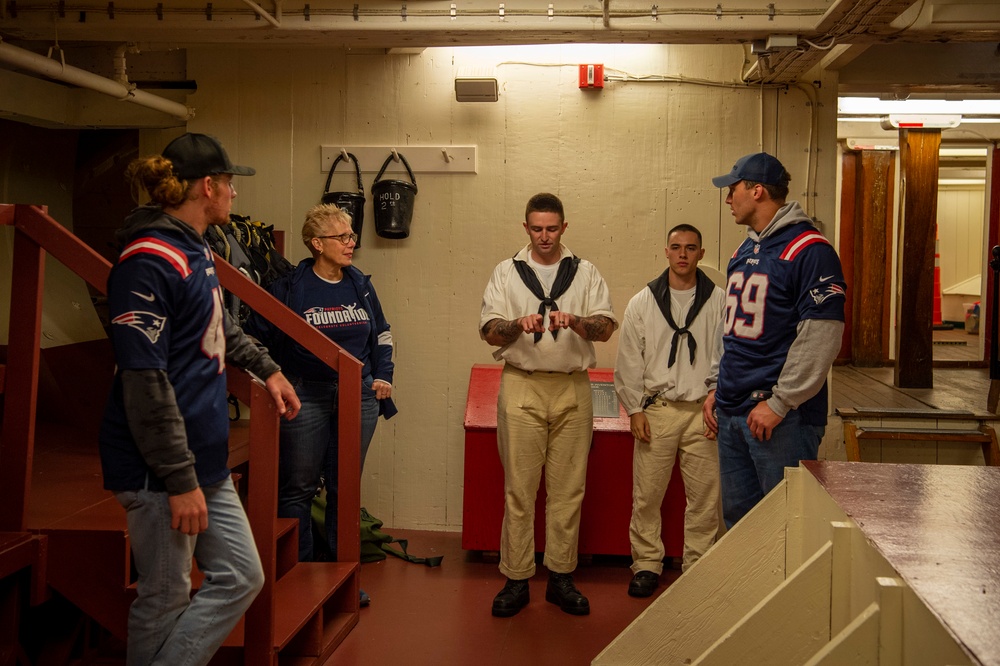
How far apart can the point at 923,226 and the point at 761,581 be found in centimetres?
560

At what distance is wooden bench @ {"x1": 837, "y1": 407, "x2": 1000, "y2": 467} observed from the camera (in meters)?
5.20

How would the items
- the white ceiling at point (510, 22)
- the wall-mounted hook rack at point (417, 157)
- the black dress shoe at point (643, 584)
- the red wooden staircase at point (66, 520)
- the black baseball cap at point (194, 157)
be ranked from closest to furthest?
1. the black baseball cap at point (194, 157)
2. the red wooden staircase at point (66, 520)
3. the white ceiling at point (510, 22)
4. the black dress shoe at point (643, 584)
5. the wall-mounted hook rack at point (417, 157)

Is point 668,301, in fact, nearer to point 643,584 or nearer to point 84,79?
point 643,584

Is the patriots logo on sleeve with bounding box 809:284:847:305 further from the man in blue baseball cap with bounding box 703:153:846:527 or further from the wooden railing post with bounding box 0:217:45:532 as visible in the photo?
the wooden railing post with bounding box 0:217:45:532

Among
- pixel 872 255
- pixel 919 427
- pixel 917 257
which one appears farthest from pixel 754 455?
pixel 872 255

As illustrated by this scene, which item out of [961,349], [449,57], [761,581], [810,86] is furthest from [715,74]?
[961,349]

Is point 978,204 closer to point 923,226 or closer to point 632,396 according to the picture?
point 923,226

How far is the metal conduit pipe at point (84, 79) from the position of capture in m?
4.03

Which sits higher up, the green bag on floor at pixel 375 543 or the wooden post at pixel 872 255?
the wooden post at pixel 872 255

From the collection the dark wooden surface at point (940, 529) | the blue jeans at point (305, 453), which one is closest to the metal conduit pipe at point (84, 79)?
the blue jeans at point (305, 453)

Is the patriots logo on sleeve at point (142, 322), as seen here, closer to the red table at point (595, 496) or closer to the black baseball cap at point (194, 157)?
the black baseball cap at point (194, 157)

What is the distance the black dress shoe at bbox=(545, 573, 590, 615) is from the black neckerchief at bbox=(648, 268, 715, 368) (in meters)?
1.10

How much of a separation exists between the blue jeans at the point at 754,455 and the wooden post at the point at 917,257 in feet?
15.6

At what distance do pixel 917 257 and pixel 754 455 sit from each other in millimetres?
5041
